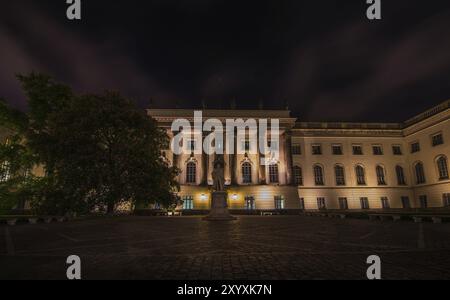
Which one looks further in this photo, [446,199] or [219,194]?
[446,199]

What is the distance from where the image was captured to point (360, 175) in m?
39.8

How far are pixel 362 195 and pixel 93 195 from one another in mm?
39799

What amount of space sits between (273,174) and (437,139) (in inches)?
950

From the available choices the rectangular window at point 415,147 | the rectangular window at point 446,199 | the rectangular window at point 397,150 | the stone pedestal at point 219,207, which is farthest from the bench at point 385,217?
the rectangular window at point 397,150

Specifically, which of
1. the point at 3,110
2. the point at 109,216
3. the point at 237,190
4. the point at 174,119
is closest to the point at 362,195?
the point at 237,190

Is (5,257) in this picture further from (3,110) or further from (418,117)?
(418,117)

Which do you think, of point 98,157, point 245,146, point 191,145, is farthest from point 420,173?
point 98,157

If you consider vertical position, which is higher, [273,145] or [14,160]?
A: [273,145]

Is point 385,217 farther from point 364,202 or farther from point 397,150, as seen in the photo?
point 397,150

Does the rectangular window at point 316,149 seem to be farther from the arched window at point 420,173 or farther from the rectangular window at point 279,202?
the arched window at point 420,173

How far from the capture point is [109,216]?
1777 cm

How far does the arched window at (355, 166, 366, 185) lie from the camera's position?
129 ft

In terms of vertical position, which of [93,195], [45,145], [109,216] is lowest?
[109,216]
